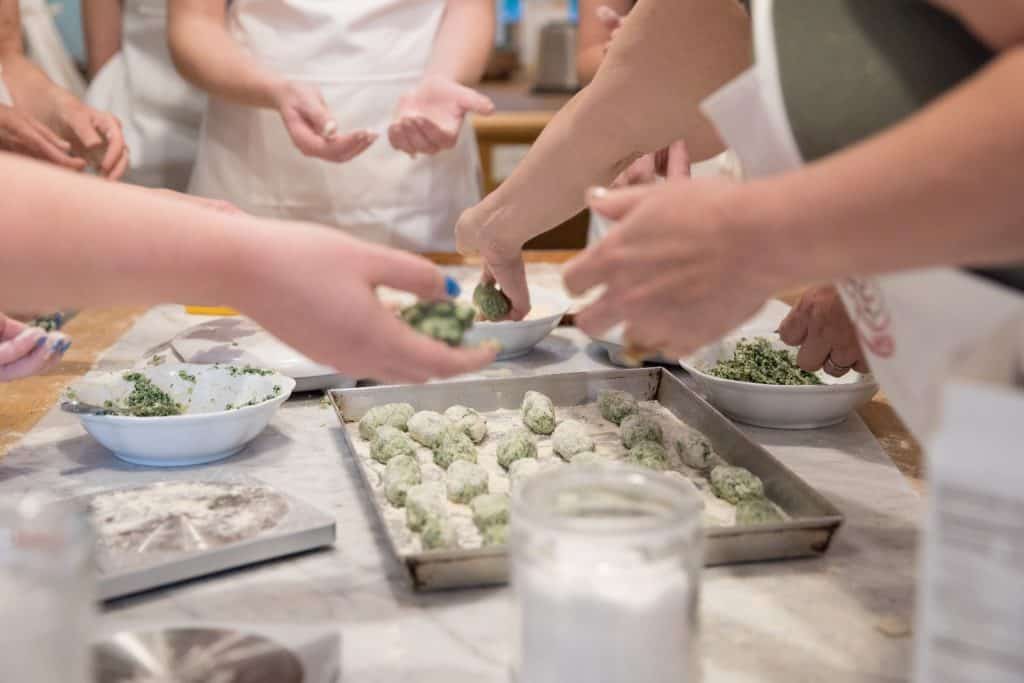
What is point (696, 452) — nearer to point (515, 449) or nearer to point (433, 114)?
point (515, 449)

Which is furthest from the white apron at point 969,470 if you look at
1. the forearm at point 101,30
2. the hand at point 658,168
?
the forearm at point 101,30

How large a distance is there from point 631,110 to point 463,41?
111 centimetres

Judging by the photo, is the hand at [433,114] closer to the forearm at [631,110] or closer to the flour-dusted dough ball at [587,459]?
the forearm at [631,110]

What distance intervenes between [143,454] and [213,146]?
4.26 ft

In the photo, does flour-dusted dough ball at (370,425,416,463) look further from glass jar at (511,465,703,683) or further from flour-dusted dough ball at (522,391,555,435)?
glass jar at (511,465,703,683)

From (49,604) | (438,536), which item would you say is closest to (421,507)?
(438,536)

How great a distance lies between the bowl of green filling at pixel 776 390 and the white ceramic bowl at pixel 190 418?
0.51m

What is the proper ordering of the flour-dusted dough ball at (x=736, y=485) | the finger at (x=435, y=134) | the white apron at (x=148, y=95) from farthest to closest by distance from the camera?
the white apron at (x=148, y=95) → the finger at (x=435, y=134) → the flour-dusted dough ball at (x=736, y=485)

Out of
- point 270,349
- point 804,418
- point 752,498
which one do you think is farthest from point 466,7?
point 752,498

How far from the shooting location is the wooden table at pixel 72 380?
3.97 feet

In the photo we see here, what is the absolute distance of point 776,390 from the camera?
1223 mm

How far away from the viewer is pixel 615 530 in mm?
666

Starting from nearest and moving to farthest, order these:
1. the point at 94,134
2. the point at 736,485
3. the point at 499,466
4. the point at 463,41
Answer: the point at 736,485
the point at 499,466
the point at 94,134
the point at 463,41

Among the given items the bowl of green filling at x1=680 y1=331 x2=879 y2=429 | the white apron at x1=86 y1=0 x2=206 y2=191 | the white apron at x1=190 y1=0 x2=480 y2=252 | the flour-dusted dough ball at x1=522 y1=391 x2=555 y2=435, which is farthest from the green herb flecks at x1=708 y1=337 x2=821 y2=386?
the white apron at x1=86 y1=0 x2=206 y2=191
